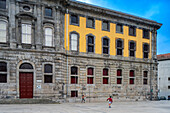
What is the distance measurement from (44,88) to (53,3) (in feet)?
37.0

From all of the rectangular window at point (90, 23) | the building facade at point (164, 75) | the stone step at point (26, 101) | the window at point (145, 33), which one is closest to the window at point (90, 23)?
the rectangular window at point (90, 23)

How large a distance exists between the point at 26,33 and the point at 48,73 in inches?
228

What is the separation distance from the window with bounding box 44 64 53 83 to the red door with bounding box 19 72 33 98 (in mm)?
1861

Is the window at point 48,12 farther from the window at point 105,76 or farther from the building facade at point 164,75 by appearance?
the building facade at point 164,75

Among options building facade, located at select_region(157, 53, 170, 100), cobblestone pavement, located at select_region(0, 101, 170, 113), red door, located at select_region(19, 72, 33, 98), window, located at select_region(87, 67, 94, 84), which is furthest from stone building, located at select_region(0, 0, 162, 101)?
building facade, located at select_region(157, 53, 170, 100)

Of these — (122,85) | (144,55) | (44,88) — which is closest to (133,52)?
(144,55)

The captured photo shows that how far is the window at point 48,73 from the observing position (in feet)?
82.7

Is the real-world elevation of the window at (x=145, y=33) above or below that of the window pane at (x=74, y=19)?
below

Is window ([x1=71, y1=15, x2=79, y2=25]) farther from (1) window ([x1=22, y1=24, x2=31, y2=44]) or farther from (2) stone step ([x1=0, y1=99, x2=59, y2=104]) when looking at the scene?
(2) stone step ([x1=0, y1=99, x2=59, y2=104])

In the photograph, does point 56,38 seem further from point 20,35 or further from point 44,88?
point 44,88

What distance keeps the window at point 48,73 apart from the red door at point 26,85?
73.3 inches

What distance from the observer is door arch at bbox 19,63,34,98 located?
24016 mm

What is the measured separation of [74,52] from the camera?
2872cm

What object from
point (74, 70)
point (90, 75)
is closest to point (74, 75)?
point (74, 70)
